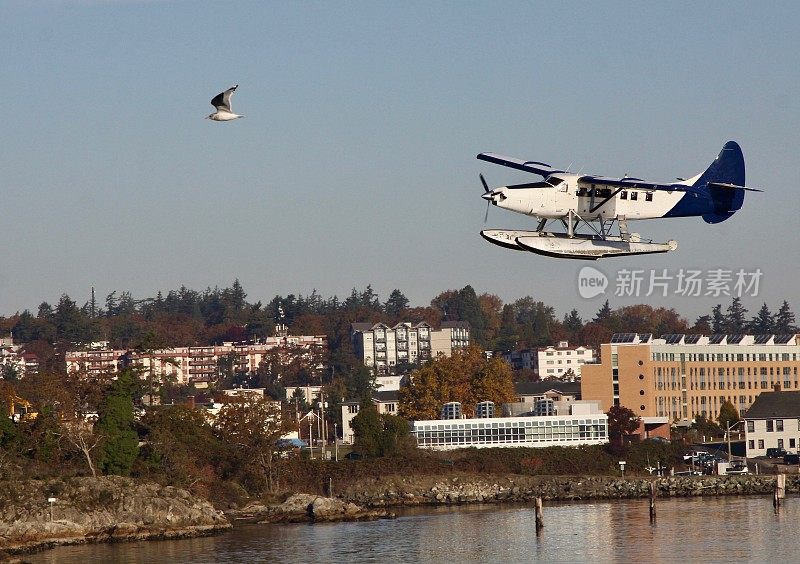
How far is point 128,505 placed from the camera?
2677 inches

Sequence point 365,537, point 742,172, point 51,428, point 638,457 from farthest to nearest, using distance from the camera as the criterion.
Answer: point 638,457
point 51,428
point 365,537
point 742,172

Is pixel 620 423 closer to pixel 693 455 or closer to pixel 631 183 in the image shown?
pixel 693 455

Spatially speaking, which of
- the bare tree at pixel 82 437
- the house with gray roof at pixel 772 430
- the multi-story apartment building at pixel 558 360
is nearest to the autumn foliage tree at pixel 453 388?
the house with gray roof at pixel 772 430

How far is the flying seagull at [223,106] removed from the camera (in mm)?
38175

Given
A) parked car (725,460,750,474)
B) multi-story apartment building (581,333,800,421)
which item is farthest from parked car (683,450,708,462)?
multi-story apartment building (581,333,800,421)

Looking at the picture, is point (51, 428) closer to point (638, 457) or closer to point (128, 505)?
point (128, 505)

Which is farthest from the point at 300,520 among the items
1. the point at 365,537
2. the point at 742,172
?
the point at 742,172

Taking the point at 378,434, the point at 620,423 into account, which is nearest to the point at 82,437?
the point at 378,434

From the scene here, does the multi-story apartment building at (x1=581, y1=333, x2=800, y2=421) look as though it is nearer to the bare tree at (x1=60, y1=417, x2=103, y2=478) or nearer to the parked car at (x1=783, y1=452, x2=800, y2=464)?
the parked car at (x1=783, y1=452, x2=800, y2=464)

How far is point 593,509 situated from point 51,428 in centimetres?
2993

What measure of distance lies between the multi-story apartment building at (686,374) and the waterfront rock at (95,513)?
160 ft

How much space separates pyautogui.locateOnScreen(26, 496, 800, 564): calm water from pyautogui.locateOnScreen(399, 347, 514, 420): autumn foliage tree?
95.9ft

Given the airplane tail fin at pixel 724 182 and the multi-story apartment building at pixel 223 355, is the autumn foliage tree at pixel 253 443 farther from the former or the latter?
the multi-story apartment building at pixel 223 355

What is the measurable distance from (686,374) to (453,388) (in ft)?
74.3
